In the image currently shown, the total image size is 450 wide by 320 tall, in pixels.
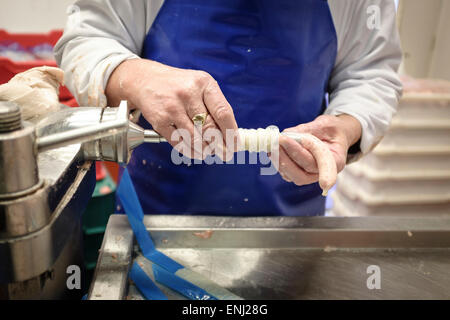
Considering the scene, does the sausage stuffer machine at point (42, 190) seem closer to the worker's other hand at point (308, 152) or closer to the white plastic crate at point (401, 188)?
the worker's other hand at point (308, 152)

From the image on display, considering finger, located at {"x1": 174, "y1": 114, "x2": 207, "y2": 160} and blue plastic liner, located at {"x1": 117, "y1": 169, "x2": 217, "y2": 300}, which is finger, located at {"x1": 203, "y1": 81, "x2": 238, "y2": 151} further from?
blue plastic liner, located at {"x1": 117, "y1": 169, "x2": 217, "y2": 300}

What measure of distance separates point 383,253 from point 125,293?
0.58 meters

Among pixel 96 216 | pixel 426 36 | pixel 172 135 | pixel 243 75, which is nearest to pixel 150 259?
pixel 172 135

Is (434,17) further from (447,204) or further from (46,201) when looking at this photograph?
(46,201)

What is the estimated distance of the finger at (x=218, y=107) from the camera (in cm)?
74

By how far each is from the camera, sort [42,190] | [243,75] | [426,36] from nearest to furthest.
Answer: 1. [42,190]
2. [243,75]
3. [426,36]

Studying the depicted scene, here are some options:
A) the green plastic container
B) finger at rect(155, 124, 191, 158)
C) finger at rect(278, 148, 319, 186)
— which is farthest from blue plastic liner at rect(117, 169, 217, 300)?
the green plastic container

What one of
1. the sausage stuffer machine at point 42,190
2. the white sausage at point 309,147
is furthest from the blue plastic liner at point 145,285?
the white sausage at point 309,147

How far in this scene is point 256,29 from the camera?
101cm

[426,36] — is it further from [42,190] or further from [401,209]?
[42,190]

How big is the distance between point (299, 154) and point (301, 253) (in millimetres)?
228

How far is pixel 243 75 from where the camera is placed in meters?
1.04

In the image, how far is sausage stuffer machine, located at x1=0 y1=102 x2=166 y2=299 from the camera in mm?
439
